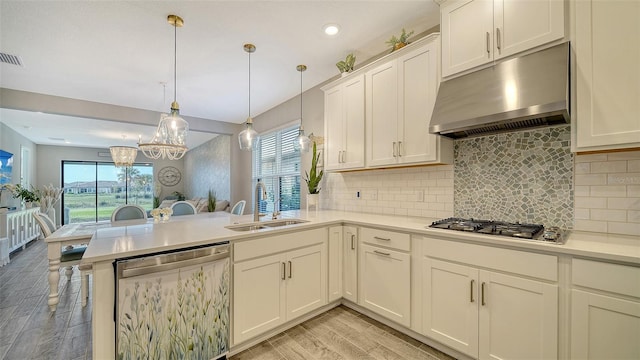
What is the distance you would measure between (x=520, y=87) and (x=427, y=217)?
1300 millimetres

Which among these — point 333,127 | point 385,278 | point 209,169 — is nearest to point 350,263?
point 385,278

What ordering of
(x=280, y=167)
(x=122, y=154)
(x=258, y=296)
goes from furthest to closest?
1. (x=280, y=167)
2. (x=122, y=154)
3. (x=258, y=296)

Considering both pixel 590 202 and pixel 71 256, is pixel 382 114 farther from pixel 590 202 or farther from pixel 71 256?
pixel 71 256

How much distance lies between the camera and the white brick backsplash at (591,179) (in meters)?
1.58

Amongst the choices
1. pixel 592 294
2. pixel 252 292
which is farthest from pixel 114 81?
pixel 592 294

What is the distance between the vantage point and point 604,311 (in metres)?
1.21

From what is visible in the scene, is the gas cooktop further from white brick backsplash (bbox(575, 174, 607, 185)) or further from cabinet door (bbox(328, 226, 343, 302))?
cabinet door (bbox(328, 226, 343, 302))

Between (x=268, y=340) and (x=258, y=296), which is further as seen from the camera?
(x=268, y=340)

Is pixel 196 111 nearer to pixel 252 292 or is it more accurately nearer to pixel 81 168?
pixel 252 292

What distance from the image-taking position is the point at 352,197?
3199 millimetres

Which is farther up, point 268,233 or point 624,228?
point 624,228

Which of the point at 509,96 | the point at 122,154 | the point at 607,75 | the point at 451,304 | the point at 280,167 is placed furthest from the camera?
the point at 280,167

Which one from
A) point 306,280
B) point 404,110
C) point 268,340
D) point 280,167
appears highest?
point 404,110

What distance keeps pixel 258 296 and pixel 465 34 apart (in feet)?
8.17
